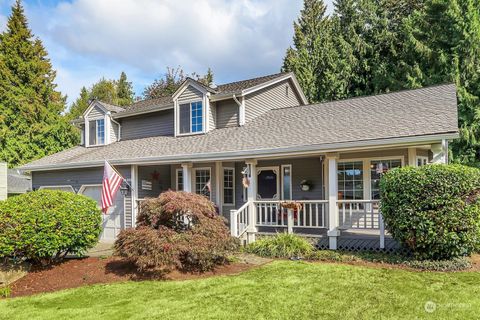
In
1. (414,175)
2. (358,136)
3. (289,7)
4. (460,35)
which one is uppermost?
(289,7)

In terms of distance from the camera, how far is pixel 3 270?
7605 mm

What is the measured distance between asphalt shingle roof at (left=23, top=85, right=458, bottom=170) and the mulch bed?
4253mm

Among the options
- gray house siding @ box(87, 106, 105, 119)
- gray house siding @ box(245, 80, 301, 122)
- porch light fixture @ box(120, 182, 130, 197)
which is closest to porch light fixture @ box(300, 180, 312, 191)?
gray house siding @ box(245, 80, 301, 122)

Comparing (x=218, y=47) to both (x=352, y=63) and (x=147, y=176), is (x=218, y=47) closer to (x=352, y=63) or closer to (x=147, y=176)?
(x=352, y=63)

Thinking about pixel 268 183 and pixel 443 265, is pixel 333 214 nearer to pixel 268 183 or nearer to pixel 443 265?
pixel 443 265

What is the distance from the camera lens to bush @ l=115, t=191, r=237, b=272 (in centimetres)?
727

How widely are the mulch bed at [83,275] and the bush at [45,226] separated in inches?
17.1

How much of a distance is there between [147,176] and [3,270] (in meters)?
6.74

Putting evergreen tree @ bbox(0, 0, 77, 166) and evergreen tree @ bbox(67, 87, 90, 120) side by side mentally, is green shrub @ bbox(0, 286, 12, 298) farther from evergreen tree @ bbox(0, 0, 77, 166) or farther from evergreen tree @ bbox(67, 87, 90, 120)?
evergreen tree @ bbox(67, 87, 90, 120)

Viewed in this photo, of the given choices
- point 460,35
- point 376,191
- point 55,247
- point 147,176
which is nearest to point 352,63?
point 460,35

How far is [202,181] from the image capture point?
45.8 feet

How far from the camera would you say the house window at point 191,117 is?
47.5 ft

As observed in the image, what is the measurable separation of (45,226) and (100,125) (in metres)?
10.5

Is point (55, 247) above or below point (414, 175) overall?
below
